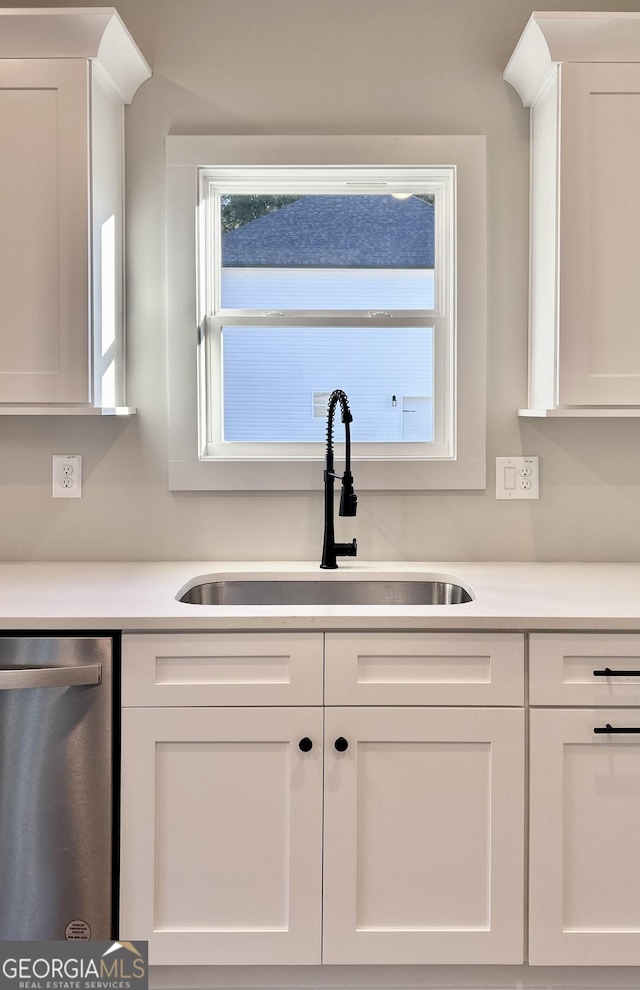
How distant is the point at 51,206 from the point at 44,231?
0.20 feet

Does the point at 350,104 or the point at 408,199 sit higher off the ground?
the point at 350,104

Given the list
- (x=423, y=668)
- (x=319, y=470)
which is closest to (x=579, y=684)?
(x=423, y=668)

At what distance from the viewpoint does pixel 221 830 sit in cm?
178

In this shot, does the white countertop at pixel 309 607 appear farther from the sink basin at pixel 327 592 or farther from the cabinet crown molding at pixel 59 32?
the cabinet crown molding at pixel 59 32

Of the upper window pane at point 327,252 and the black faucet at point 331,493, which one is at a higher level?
the upper window pane at point 327,252

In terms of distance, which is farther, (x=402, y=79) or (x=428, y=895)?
(x=402, y=79)

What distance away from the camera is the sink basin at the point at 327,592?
2277 millimetres

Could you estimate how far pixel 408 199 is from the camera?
2461mm

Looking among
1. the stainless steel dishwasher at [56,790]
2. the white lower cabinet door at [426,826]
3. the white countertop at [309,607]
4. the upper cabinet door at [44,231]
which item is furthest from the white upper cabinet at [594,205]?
the stainless steel dishwasher at [56,790]

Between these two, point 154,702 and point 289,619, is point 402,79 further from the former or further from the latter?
point 154,702

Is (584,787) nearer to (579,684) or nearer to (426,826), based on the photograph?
(579,684)

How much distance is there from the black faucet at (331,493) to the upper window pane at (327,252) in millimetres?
394

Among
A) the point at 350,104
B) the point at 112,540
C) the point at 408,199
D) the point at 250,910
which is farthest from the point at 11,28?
the point at 250,910

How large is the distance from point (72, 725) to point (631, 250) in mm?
1709
